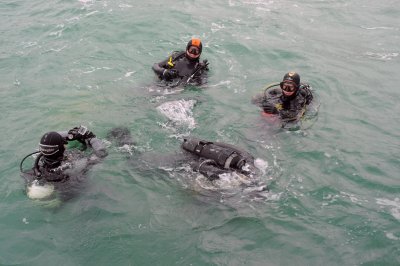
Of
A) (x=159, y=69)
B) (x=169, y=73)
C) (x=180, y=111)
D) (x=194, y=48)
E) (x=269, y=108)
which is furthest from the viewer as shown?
(x=159, y=69)

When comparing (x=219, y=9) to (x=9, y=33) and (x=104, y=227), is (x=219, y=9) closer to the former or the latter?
(x=9, y=33)

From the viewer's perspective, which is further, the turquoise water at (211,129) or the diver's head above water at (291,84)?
the diver's head above water at (291,84)

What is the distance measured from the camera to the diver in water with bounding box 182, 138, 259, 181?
6512 mm

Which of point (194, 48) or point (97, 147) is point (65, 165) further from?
point (194, 48)

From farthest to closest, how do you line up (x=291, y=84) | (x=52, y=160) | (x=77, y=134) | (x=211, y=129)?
(x=211, y=129) < (x=291, y=84) < (x=77, y=134) < (x=52, y=160)

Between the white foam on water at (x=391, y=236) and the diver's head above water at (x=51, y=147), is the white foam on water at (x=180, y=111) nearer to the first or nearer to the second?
the diver's head above water at (x=51, y=147)

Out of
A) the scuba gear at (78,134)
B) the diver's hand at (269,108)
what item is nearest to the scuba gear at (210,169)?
the scuba gear at (78,134)

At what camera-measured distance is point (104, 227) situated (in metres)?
6.29

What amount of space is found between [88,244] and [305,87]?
226 inches

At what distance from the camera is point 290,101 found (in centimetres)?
875

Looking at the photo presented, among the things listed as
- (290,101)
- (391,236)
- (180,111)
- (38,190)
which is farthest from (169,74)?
(391,236)

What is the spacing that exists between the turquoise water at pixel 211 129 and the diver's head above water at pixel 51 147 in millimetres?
862

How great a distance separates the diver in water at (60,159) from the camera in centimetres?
611

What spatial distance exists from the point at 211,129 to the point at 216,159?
82.9 inches
